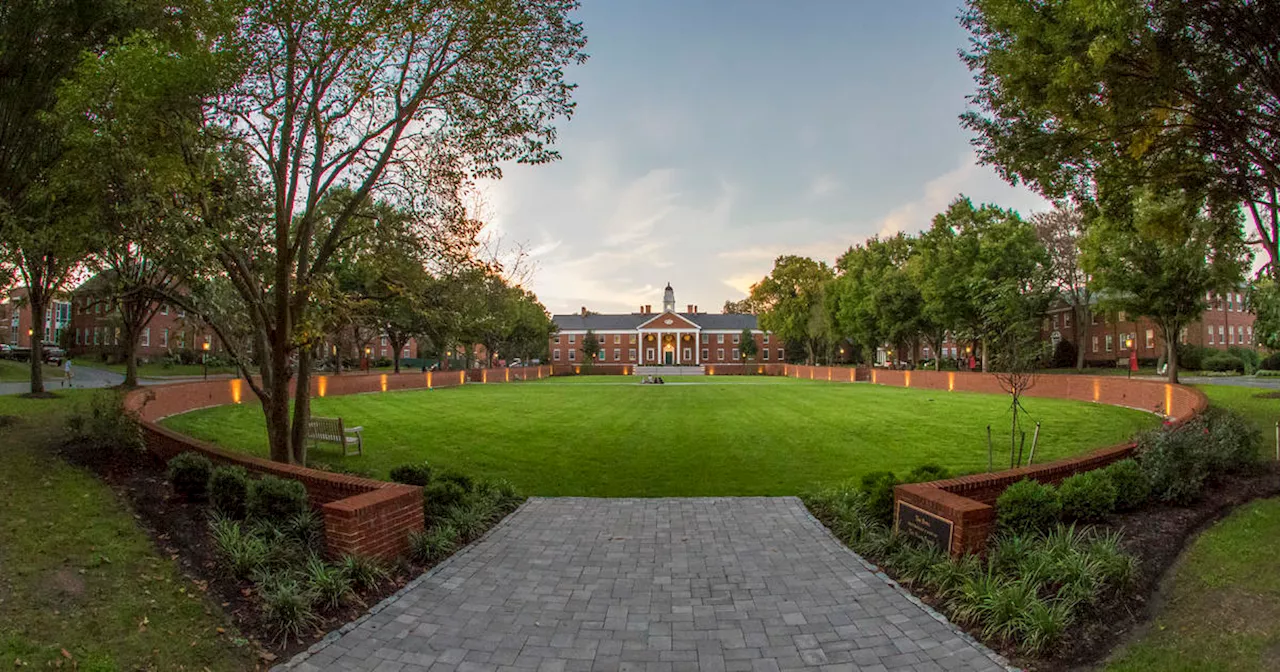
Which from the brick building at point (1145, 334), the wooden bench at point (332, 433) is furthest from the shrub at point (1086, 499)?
the brick building at point (1145, 334)

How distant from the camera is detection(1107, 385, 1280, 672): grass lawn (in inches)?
164

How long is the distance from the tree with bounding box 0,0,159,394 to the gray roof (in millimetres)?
89653

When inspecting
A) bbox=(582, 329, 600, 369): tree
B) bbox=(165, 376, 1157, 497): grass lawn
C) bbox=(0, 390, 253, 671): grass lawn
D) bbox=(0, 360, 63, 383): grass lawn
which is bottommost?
bbox=(165, 376, 1157, 497): grass lawn

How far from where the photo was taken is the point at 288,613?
4801 mm

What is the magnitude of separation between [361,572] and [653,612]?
8.70 feet

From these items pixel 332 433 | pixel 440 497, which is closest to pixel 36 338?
pixel 332 433

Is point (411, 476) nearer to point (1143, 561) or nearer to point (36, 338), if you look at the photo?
point (1143, 561)

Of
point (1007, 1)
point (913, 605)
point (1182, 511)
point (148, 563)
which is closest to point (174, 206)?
point (148, 563)

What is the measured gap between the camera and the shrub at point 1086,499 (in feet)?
21.3

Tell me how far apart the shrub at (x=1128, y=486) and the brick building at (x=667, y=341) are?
8930 centimetres

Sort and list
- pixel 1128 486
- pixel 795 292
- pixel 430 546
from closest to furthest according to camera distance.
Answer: pixel 430 546 → pixel 1128 486 → pixel 795 292

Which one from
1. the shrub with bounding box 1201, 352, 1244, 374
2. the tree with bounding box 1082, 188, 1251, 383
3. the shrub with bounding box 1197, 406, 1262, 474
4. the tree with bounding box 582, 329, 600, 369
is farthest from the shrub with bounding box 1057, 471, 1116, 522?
the tree with bounding box 582, 329, 600, 369

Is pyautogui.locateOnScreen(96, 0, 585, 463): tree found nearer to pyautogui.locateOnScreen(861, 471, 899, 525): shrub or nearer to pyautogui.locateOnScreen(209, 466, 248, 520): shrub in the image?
pyautogui.locateOnScreen(209, 466, 248, 520): shrub

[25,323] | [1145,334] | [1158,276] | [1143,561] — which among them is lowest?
[1143,561]
